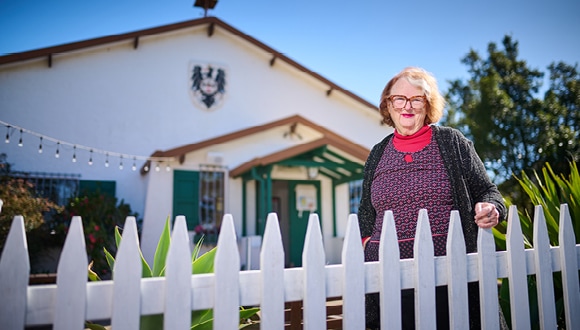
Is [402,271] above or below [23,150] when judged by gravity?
below

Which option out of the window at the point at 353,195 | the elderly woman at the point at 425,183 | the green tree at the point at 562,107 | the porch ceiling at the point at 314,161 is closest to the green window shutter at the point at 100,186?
the porch ceiling at the point at 314,161

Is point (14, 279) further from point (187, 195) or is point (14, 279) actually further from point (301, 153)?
point (187, 195)

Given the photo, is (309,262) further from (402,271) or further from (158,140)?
(158,140)

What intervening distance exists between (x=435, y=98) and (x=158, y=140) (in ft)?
Result: 28.4

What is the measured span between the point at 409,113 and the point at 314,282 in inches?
39.6

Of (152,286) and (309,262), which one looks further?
(309,262)

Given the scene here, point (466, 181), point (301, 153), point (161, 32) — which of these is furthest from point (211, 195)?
point (466, 181)

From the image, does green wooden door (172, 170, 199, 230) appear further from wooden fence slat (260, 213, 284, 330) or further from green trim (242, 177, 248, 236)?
wooden fence slat (260, 213, 284, 330)

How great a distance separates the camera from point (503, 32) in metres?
17.7

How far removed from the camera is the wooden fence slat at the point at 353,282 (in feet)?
5.17

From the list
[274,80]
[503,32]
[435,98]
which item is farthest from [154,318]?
[503,32]

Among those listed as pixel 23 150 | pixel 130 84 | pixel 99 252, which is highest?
pixel 130 84

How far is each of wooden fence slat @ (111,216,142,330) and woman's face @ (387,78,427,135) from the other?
138cm

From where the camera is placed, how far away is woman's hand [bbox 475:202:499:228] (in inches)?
69.8
